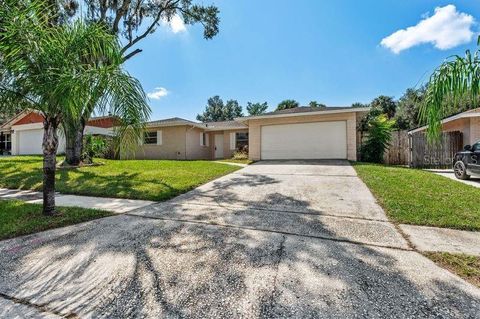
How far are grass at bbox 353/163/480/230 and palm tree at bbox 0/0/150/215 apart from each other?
200 inches

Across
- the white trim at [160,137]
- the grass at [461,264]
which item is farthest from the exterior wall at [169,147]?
the grass at [461,264]

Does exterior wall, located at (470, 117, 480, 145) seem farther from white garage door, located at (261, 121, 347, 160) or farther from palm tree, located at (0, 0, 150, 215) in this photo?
palm tree, located at (0, 0, 150, 215)

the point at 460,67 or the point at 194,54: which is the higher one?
the point at 194,54

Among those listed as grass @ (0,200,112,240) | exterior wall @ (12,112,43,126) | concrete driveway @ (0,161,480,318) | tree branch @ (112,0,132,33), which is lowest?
concrete driveway @ (0,161,480,318)

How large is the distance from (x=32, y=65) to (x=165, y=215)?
10.9 ft

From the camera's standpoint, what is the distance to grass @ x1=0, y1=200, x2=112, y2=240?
13.5 feet

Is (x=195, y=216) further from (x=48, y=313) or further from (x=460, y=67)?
(x=460, y=67)

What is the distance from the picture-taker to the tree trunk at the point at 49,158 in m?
4.57

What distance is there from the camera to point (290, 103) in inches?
1786

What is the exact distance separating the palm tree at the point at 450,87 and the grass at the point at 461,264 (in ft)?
4.75

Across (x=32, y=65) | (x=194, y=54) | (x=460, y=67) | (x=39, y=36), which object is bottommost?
(x=460, y=67)

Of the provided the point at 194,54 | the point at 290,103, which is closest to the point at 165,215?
the point at 194,54

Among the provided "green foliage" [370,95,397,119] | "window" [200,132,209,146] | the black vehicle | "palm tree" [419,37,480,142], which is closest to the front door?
"window" [200,132,209,146]

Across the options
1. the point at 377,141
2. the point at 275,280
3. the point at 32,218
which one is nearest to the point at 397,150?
the point at 377,141
